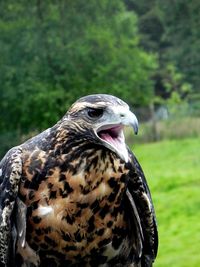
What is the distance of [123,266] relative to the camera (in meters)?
5.40

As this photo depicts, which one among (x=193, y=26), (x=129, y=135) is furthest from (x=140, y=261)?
(x=129, y=135)

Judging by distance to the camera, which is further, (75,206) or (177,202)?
(177,202)

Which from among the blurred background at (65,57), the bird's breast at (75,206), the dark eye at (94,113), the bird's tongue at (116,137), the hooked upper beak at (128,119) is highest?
the dark eye at (94,113)

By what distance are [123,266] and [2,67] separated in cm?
2534

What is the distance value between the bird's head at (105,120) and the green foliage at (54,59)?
25.2m

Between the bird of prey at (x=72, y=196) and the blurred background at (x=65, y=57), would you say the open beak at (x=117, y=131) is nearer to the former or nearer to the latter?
the bird of prey at (x=72, y=196)

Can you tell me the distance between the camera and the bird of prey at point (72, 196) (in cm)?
486

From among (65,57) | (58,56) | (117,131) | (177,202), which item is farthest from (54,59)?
(117,131)

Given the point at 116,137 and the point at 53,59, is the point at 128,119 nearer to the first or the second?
the point at 116,137

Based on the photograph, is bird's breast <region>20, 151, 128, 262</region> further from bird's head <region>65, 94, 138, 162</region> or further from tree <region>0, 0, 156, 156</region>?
tree <region>0, 0, 156, 156</region>

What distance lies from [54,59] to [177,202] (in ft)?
50.2

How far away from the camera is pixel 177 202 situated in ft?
53.8

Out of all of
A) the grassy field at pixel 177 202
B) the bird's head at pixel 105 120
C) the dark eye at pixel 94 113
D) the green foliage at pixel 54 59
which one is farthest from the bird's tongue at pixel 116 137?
the green foliage at pixel 54 59

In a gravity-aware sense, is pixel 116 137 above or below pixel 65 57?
above
